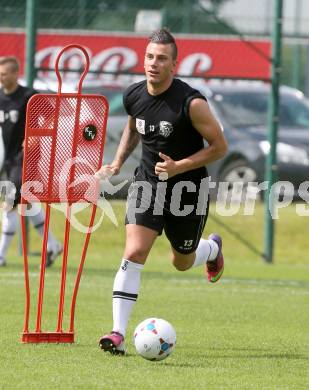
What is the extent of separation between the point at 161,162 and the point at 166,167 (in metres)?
0.28

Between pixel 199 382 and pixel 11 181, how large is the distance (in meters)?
7.05

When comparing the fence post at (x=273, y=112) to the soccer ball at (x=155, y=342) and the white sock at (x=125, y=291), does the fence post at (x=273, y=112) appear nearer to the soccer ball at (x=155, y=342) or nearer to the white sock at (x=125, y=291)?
the white sock at (x=125, y=291)

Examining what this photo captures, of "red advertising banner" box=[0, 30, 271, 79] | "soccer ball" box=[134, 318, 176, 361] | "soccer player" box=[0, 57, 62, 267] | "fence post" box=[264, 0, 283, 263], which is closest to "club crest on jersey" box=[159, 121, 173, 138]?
"soccer ball" box=[134, 318, 176, 361]

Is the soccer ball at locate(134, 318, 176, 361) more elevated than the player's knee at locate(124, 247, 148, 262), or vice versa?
the player's knee at locate(124, 247, 148, 262)

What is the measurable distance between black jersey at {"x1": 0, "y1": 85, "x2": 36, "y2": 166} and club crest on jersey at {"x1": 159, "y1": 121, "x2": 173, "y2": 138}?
560 centimetres

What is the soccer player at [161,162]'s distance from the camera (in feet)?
25.4

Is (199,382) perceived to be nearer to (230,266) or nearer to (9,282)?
(9,282)

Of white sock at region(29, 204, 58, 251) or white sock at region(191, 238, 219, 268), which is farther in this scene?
white sock at region(29, 204, 58, 251)

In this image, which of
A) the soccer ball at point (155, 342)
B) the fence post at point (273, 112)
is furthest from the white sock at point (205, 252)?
the fence post at point (273, 112)

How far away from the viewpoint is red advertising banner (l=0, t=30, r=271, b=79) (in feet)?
55.1

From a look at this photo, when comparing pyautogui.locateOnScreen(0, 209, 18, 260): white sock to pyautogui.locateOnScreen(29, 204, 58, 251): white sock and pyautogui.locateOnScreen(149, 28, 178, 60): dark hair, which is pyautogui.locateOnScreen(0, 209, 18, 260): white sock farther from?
pyautogui.locateOnScreen(149, 28, 178, 60): dark hair

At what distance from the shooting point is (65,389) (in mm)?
6336

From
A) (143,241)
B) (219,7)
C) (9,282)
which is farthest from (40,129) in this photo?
(219,7)

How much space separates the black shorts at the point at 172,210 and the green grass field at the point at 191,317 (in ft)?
2.47
